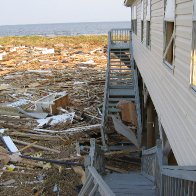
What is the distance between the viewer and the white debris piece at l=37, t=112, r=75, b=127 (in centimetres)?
1675

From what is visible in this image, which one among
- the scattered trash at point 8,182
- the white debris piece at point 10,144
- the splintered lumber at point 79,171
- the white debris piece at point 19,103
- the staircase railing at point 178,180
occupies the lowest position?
the scattered trash at point 8,182

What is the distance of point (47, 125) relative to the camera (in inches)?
650

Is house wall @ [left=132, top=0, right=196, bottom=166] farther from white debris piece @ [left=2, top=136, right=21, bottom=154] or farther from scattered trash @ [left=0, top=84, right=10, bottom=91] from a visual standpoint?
scattered trash @ [left=0, top=84, right=10, bottom=91]

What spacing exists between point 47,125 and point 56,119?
2.68ft

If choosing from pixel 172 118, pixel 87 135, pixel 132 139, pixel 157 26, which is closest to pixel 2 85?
pixel 87 135

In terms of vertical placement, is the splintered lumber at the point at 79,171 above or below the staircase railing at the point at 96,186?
below

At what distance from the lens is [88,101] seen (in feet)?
67.2

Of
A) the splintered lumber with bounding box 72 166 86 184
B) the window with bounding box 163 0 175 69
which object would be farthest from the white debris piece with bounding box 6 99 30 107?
the window with bounding box 163 0 175 69

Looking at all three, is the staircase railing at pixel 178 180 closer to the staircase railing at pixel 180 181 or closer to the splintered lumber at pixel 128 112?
the staircase railing at pixel 180 181

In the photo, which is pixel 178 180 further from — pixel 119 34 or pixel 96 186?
pixel 119 34

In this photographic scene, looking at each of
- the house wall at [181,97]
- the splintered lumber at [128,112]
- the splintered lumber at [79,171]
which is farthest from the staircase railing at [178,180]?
the splintered lumber at [128,112]

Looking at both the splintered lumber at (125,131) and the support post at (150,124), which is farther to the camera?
the splintered lumber at (125,131)

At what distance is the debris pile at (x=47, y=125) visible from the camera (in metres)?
11.0

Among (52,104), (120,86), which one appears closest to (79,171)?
(120,86)
